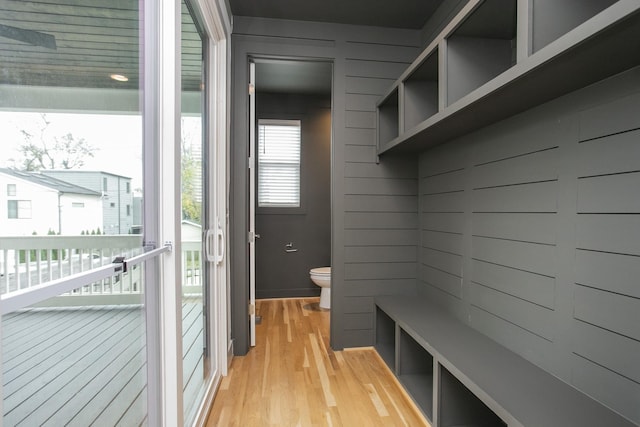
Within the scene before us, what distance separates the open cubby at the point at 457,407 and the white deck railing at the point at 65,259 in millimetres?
1445

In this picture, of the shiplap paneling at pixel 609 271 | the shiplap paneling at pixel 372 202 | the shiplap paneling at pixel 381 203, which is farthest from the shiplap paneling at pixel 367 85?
the shiplap paneling at pixel 609 271

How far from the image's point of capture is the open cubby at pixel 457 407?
60.4 inches

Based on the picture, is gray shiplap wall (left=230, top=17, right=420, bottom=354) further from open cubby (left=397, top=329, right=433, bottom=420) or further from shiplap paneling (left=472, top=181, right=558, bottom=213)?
shiplap paneling (left=472, top=181, right=558, bottom=213)

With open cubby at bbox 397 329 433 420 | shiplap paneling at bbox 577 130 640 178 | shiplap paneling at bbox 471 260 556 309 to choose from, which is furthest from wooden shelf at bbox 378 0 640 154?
open cubby at bbox 397 329 433 420

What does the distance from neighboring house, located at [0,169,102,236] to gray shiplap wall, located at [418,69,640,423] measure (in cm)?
163

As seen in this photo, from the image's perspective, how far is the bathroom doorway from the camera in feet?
13.2

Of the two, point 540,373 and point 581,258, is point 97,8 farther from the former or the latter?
point 540,373

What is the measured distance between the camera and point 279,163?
4062 millimetres

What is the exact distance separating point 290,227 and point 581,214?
3.23 metres

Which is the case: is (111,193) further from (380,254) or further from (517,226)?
(380,254)

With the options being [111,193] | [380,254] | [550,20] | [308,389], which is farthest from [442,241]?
[111,193]

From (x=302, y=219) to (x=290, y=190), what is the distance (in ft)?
1.37

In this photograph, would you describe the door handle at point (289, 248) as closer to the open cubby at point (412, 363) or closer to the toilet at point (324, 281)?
the toilet at point (324, 281)

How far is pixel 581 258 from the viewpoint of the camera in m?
1.19
